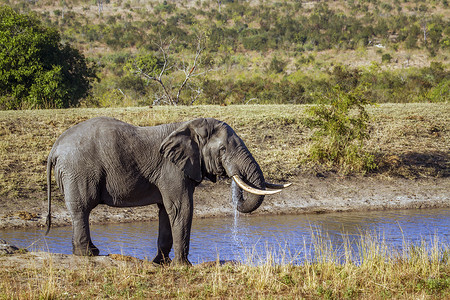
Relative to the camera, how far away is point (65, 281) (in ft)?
21.3

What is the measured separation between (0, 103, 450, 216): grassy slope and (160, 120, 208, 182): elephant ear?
5.54m

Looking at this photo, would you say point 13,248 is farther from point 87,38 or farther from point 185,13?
point 185,13

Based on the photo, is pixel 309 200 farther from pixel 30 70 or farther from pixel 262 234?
pixel 30 70

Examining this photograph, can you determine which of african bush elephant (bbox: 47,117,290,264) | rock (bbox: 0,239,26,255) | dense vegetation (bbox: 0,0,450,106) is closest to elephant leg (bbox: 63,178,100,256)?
african bush elephant (bbox: 47,117,290,264)

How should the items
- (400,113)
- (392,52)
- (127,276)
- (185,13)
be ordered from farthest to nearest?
(185,13), (392,52), (400,113), (127,276)

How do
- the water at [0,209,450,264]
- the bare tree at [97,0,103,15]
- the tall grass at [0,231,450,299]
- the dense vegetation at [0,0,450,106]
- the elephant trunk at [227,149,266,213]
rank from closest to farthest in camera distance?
the tall grass at [0,231,450,299] < the elephant trunk at [227,149,266,213] < the water at [0,209,450,264] < the dense vegetation at [0,0,450,106] < the bare tree at [97,0,103,15]

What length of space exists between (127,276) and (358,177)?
9485mm

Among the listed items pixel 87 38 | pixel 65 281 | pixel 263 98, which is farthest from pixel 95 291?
pixel 87 38

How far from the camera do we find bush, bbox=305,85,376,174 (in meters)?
15.2

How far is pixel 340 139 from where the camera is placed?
51.4 feet

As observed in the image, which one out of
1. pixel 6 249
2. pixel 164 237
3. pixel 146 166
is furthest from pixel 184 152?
pixel 6 249

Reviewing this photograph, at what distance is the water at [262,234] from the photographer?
30.7 feet

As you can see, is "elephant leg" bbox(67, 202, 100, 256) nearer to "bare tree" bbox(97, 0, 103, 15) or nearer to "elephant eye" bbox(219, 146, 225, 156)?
"elephant eye" bbox(219, 146, 225, 156)

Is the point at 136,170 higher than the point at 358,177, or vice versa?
the point at 136,170
